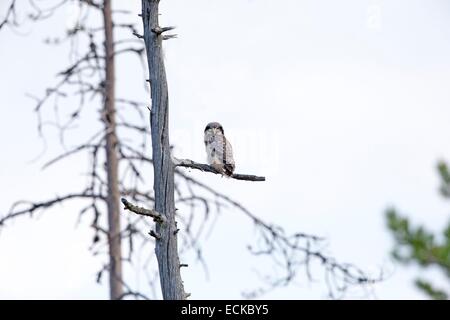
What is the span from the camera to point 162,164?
6547 mm

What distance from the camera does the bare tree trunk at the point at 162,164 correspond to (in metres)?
6.42

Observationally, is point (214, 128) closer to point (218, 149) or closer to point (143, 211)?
point (218, 149)

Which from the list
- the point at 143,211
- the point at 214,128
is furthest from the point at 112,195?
the point at 143,211

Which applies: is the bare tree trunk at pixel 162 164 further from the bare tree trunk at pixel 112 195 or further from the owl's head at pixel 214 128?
the bare tree trunk at pixel 112 195

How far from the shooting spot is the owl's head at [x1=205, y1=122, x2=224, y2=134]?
22.4 feet

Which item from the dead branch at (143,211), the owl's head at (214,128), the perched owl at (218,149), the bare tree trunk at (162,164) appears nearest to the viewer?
the dead branch at (143,211)

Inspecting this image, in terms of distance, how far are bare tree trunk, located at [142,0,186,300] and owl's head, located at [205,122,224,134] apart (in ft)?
1.17

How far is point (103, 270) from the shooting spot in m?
11.0

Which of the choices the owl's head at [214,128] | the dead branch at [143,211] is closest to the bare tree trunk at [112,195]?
the owl's head at [214,128]

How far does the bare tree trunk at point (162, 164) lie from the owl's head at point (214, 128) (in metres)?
0.36

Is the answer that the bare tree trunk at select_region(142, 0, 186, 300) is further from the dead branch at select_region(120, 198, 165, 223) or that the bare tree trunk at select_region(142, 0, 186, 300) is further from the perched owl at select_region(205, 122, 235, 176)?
the perched owl at select_region(205, 122, 235, 176)
